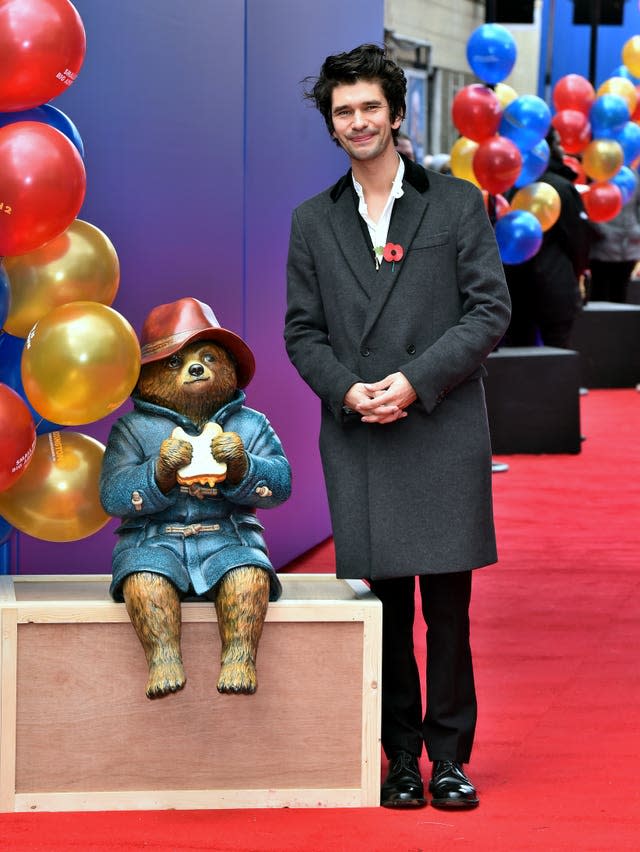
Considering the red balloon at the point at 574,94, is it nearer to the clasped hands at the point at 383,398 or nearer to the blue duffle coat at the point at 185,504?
the blue duffle coat at the point at 185,504

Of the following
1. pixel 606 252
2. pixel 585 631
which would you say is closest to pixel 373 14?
pixel 585 631

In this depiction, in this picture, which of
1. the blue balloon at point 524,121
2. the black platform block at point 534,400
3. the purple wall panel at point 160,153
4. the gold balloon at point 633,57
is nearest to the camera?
the purple wall panel at point 160,153

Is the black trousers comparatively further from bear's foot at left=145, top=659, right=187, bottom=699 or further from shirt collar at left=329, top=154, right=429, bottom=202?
shirt collar at left=329, top=154, right=429, bottom=202

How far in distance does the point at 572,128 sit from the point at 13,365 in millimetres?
6054

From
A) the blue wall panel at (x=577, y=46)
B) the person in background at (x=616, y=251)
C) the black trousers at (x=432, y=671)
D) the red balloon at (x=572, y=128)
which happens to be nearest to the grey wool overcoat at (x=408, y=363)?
the black trousers at (x=432, y=671)

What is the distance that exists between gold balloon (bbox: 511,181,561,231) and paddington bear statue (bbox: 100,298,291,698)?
4.81m

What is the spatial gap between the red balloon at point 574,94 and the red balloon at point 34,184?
6175 millimetres

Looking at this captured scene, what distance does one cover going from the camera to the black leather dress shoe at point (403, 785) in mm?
3127

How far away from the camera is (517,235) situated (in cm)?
745

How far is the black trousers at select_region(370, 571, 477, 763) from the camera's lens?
3.16 meters

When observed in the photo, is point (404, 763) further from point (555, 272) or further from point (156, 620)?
point (555, 272)

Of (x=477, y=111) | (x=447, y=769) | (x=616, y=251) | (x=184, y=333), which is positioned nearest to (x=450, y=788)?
(x=447, y=769)

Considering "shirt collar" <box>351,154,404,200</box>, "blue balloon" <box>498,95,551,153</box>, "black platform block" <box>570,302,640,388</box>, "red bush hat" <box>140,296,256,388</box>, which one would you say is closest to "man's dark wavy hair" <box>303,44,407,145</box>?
"shirt collar" <box>351,154,404,200</box>

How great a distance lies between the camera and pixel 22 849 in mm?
2877
